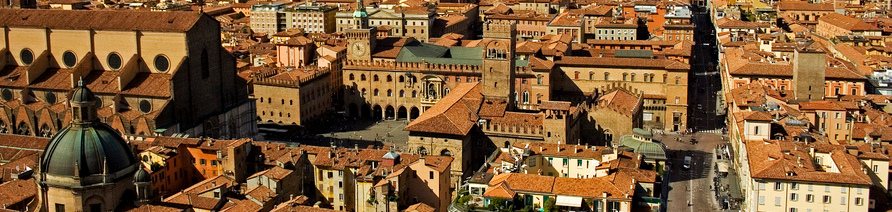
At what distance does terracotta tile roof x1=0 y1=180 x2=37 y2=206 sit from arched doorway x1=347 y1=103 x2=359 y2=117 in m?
37.4

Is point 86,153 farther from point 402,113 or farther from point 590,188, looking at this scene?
point 402,113

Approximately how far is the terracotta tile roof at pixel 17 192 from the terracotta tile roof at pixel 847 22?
90514 millimetres

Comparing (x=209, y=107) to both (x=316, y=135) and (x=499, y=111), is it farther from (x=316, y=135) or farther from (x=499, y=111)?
(x=499, y=111)

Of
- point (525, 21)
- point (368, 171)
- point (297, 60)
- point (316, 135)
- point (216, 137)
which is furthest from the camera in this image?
point (525, 21)

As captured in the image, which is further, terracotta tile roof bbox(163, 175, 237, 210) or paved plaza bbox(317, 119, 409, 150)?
paved plaza bbox(317, 119, 409, 150)

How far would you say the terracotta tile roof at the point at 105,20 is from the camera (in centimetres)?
6856

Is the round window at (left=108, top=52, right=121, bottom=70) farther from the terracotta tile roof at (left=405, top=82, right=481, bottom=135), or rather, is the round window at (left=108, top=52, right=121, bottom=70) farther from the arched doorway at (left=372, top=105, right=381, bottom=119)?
the arched doorway at (left=372, top=105, right=381, bottom=119)

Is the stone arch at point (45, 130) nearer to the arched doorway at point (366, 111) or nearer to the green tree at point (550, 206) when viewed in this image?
the arched doorway at point (366, 111)

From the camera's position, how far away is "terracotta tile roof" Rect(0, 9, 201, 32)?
68562mm

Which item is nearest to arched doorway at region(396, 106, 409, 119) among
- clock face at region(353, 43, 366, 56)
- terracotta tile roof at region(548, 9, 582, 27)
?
clock face at region(353, 43, 366, 56)

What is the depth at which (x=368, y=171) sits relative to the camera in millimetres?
53188

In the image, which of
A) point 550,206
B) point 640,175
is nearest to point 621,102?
point 640,175

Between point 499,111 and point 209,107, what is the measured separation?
19.8 meters

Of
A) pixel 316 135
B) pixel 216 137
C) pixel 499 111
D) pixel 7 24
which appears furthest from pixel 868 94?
pixel 7 24
